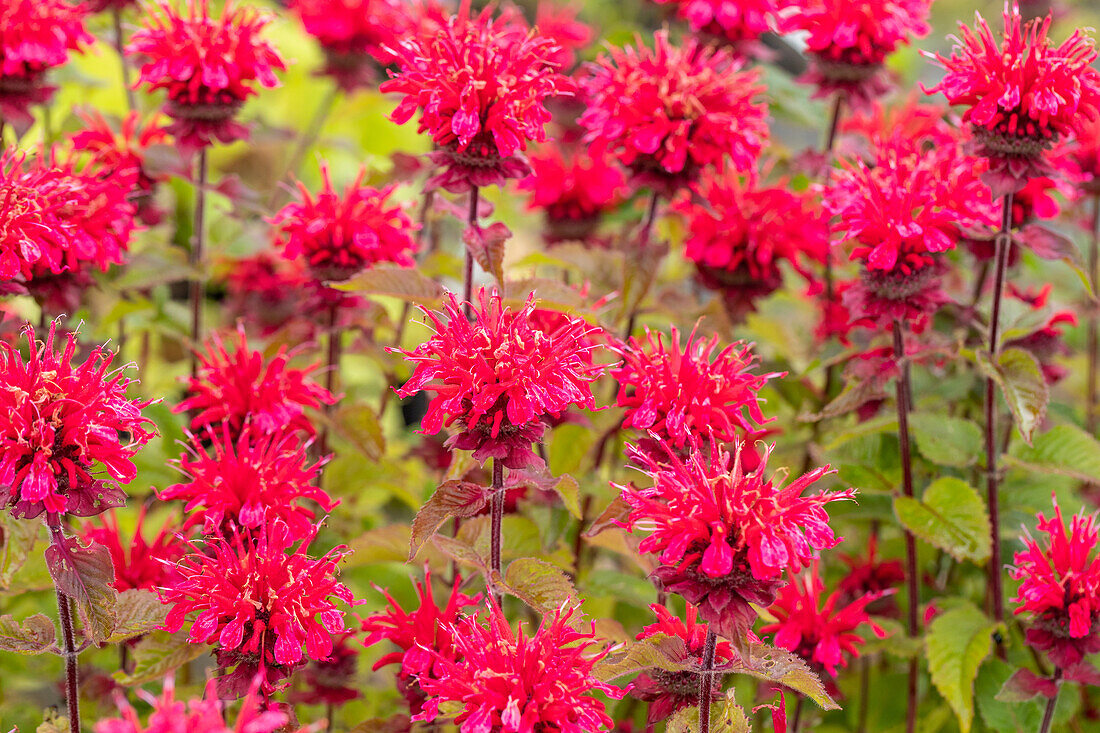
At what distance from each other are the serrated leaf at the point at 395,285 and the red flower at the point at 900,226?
25.3 inches

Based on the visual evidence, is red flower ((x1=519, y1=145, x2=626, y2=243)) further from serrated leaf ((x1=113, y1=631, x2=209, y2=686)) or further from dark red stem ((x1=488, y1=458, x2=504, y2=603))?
serrated leaf ((x1=113, y1=631, x2=209, y2=686))

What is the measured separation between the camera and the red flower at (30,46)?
1.73 metres

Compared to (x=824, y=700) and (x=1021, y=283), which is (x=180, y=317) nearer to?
(x=824, y=700)

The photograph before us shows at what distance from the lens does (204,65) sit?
69.6 inches

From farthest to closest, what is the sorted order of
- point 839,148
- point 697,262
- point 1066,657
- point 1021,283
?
point 1021,283 < point 839,148 < point 697,262 < point 1066,657

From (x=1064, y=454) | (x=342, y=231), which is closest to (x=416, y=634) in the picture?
(x=342, y=231)

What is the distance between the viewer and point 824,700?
1152 millimetres

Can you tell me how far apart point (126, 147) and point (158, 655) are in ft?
3.53

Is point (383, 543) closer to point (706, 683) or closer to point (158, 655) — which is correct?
point (158, 655)

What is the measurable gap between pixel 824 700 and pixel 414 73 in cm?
99

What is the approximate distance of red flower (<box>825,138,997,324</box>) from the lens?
1.55 metres

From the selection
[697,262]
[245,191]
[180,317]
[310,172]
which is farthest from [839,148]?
[310,172]

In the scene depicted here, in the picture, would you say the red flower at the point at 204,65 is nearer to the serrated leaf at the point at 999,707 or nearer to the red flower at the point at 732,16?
the red flower at the point at 732,16

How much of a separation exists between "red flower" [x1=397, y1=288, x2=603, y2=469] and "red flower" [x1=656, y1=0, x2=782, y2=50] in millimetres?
1028
